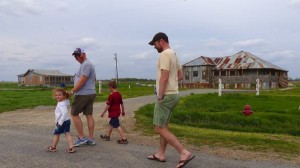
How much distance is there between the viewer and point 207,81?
57.2 meters

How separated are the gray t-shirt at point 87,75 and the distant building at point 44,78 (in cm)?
6934

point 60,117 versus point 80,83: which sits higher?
point 80,83

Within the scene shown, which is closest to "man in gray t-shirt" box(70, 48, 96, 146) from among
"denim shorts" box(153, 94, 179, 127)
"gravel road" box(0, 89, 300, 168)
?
"gravel road" box(0, 89, 300, 168)

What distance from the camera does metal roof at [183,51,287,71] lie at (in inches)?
1997

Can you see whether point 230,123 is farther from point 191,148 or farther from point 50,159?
point 50,159

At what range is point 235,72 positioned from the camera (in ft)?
174

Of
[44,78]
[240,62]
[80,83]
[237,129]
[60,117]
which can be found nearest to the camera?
[60,117]

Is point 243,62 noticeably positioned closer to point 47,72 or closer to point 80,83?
point 47,72

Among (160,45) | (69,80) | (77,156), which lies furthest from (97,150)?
(69,80)

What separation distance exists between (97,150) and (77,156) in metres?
0.64

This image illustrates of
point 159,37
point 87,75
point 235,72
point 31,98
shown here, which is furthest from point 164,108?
point 235,72

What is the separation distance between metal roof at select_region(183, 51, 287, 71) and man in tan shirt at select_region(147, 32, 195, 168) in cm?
4535

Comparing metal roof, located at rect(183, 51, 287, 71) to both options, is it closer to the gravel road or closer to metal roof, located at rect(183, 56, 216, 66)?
metal roof, located at rect(183, 56, 216, 66)

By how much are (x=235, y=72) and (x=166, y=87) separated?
48251 mm
